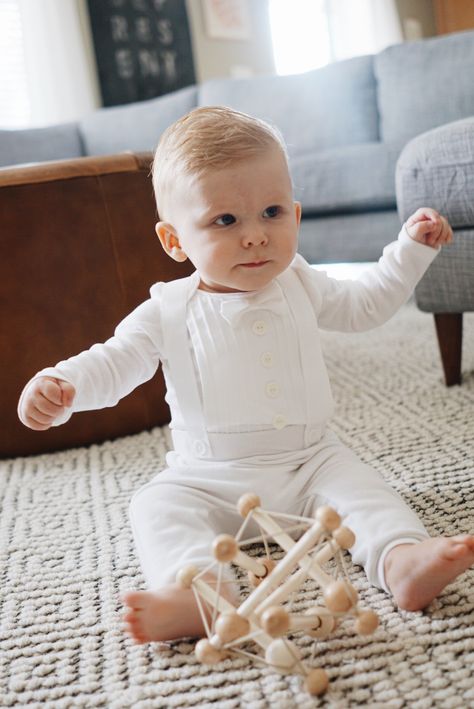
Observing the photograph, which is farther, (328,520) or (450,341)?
(450,341)

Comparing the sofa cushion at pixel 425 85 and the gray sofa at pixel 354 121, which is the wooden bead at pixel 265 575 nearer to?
the gray sofa at pixel 354 121

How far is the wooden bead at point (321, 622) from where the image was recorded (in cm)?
58

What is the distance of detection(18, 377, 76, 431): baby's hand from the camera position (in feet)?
2.35

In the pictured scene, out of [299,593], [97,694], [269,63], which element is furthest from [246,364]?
[269,63]

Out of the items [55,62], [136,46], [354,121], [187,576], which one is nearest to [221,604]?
[187,576]

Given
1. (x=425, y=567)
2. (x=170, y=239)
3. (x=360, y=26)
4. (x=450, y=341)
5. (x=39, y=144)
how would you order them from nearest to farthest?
(x=425, y=567)
(x=170, y=239)
(x=450, y=341)
(x=39, y=144)
(x=360, y=26)

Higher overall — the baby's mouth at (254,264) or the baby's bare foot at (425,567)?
the baby's mouth at (254,264)

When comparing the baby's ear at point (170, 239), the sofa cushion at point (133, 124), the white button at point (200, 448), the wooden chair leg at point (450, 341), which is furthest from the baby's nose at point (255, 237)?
the sofa cushion at point (133, 124)

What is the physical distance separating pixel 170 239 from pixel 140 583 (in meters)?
0.37

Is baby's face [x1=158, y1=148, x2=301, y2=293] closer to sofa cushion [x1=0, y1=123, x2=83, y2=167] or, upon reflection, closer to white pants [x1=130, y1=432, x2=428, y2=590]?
white pants [x1=130, y1=432, x2=428, y2=590]

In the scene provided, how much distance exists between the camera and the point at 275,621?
1.65 ft

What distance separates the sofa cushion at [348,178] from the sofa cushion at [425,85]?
0.16 meters

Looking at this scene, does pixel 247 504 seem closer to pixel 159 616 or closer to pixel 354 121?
pixel 159 616

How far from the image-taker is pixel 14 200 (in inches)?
46.1
